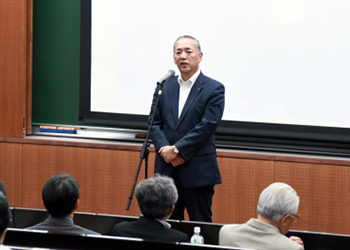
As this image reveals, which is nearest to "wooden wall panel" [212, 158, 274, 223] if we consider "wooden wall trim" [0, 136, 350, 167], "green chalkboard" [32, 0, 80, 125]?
"wooden wall trim" [0, 136, 350, 167]

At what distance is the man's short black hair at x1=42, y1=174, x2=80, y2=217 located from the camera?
8.73 feet

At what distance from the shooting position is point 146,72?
207 inches

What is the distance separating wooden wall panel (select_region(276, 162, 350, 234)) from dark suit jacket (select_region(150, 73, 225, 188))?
3.35 feet

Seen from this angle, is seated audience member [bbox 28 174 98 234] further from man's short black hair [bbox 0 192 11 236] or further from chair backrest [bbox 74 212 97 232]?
man's short black hair [bbox 0 192 11 236]

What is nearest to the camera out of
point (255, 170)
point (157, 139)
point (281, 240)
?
point (281, 240)

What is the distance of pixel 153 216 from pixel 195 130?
4.20ft

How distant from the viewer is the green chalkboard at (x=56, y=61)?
5.41 meters

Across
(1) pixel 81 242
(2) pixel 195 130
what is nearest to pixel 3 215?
(1) pixel 81 242

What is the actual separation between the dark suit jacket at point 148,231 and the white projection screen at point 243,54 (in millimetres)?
2524

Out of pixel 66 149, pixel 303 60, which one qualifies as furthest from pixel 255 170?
pixel 66 149

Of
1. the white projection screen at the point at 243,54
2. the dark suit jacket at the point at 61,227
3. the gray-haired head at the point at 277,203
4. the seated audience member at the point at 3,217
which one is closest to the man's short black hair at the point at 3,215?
the seated audience member at the point at 3,217

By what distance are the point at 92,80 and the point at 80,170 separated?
789 mm

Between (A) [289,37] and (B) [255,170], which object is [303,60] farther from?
(B) [255,170]

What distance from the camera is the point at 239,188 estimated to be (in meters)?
4.89
